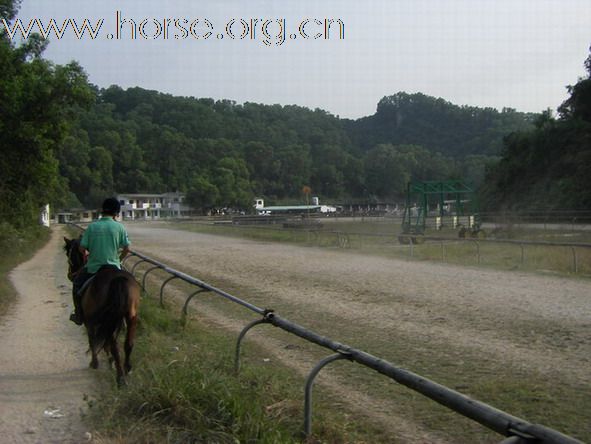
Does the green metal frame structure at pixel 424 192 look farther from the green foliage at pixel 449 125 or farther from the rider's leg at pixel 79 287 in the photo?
the green foliage at pixel 449 125

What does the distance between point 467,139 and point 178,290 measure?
60.0 meters

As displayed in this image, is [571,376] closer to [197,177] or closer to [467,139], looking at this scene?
[467,139]

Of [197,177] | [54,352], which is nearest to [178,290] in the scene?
[54,352]

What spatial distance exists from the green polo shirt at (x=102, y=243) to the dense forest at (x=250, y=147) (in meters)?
12.5

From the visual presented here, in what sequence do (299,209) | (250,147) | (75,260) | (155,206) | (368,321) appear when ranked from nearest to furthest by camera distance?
(75,260)
(368,321)
(299,209)
(155,206)
(250,147)

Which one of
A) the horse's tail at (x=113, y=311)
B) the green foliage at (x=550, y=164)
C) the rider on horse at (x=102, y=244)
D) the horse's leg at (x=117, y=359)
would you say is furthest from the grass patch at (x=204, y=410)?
the green foliage at (x=550, y=164)

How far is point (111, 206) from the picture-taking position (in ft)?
21.9

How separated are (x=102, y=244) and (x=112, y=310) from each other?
0.83 m

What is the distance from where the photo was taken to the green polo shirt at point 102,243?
21.3 ft

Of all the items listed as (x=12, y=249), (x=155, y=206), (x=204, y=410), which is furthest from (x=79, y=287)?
(x=155, y=206)

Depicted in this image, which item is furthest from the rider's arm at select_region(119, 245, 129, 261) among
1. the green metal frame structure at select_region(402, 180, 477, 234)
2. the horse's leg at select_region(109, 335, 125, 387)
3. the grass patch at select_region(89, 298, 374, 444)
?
the green metal frame structure at select_region(402, 180, 477, 234)

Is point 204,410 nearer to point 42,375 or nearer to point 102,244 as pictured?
point 102,244

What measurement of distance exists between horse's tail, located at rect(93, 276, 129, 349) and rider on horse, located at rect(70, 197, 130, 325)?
1.61 feet

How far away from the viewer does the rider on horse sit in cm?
650
